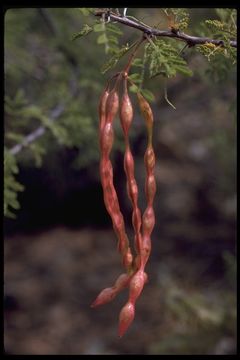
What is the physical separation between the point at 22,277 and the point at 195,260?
42.6 inches

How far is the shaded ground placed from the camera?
9.19ft

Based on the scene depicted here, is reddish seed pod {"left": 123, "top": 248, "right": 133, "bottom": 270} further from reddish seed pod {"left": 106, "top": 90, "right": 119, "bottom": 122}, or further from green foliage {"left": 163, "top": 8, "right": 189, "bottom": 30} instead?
green foliage {"left": 163, "top": 8, "right": 189, "bottom": 30}

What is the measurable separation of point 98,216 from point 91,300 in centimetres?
89

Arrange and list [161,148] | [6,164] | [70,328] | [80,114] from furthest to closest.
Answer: [161,148]
[70,328]
[80,114]
[6,164]

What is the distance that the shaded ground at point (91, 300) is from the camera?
2.80 metres

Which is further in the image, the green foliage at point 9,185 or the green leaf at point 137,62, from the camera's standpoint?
the green foliage at point 9,185

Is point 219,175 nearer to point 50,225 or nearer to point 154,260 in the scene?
point 154,260

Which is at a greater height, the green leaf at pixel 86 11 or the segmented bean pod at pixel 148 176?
the green leaf at pixel 86 11

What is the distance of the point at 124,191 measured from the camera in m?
4.51

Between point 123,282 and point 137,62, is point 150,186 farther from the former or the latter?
point 137,62

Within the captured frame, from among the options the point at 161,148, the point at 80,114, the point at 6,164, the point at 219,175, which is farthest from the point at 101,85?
the point at 161,148

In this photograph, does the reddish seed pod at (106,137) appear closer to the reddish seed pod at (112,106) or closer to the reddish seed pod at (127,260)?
the reddish seed pod at (112,106)

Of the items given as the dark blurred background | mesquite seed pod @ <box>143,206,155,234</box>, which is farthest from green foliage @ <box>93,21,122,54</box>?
the dark blurred background

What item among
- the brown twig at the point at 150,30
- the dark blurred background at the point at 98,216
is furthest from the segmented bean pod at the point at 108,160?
the dark blurred background at the point at 98,216
